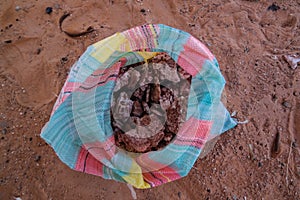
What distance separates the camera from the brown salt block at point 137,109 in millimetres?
1281

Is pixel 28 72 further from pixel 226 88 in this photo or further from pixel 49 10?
pixel 226 88

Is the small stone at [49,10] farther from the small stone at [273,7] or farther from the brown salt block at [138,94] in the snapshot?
the small stone at [273,7]

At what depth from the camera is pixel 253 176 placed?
1471 mm

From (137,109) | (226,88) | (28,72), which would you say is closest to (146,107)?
(137,109)

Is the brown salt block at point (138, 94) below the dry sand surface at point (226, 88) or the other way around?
the other way around

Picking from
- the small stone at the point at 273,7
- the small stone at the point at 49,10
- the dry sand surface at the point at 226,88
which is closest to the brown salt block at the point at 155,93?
the dry sand surface at the point at 226,88

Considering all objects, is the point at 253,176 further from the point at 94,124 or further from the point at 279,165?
the point at 94,124

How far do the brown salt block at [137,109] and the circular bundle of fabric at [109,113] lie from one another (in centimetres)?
12

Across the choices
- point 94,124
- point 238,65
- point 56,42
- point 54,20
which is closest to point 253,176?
point 238,65

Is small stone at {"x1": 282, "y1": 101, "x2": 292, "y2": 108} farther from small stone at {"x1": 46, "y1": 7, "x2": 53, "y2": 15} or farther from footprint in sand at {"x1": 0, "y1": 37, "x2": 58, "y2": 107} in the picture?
small stone at {"x1": 46, "y1": 7, "x2": 53, "y2": 15}

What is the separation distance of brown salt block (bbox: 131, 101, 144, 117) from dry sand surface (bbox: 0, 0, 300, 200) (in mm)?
341

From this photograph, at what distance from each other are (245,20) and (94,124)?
117cm

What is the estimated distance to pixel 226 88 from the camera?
1631 mm

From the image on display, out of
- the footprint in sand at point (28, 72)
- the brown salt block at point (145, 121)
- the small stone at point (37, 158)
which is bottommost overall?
the small stone at point (37, 158)
